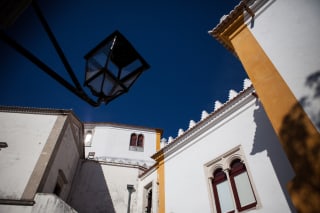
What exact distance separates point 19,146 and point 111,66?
9208 millimetres

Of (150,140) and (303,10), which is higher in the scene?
(150,140)

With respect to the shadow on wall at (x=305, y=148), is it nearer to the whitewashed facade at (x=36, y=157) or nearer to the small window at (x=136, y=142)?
the whitewashed facade at (x=36, y=157)

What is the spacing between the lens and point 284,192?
5.51 meters

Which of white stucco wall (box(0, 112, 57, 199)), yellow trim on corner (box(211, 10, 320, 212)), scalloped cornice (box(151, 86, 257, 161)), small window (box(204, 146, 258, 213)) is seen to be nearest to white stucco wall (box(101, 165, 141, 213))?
scalloped cornice (box(151, 86, 257, 161))

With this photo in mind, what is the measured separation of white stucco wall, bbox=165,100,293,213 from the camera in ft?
19.0

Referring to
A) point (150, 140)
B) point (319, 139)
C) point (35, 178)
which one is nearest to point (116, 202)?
point (35, 178)

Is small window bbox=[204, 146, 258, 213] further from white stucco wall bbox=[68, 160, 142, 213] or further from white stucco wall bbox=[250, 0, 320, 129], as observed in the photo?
white stucco wall bbox=[68, 160, 142, 213]

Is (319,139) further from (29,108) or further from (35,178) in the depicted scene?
(29,108)

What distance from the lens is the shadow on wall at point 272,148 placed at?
5591 mm

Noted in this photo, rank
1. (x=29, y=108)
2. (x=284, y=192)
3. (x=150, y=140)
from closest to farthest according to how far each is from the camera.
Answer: (x=284, y=192)
(x=29, y=108)
(x=150, y=140)

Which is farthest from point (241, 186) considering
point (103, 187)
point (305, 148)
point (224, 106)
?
point (103, 187)

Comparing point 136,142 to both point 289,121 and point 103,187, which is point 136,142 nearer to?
point 103,187

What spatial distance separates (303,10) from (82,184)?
13352 millimetres

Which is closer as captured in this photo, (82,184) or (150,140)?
(82,184)
